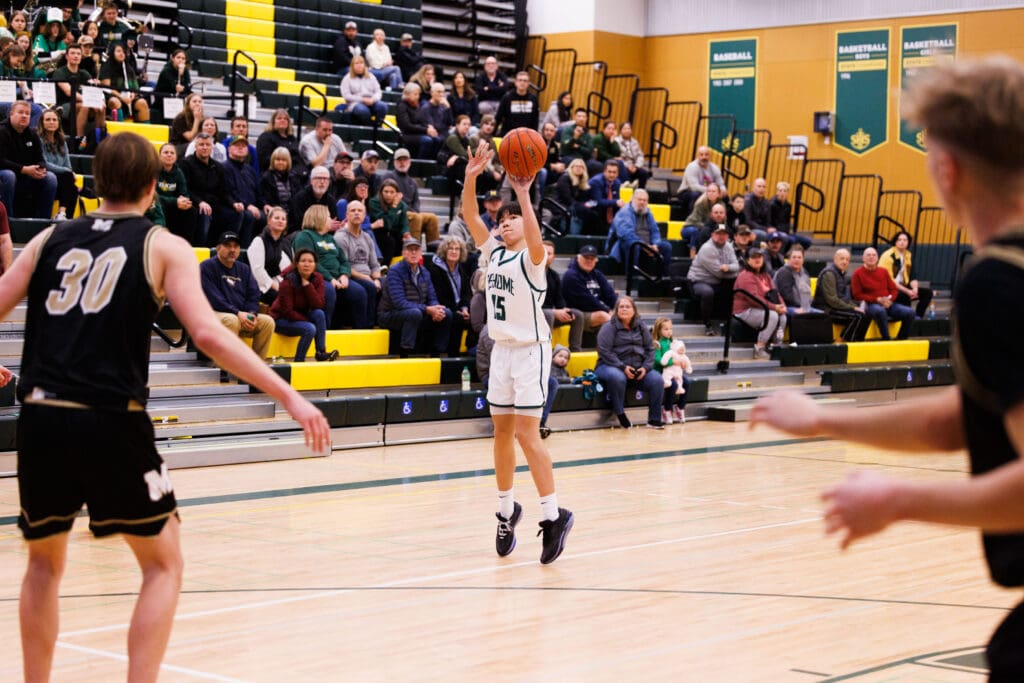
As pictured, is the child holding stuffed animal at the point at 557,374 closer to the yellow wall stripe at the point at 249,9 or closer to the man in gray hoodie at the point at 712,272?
the man in gray hoodie at the point at 712,272

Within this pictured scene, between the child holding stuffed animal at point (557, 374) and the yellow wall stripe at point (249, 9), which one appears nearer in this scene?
the child holding stuffed animal at point (557, 374)

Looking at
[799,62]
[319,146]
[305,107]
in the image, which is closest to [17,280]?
[319,146]

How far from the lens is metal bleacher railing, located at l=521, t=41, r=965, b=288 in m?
21.6

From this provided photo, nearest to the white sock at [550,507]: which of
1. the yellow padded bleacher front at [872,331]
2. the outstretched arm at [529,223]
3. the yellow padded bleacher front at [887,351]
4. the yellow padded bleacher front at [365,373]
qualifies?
the outstretched arm at [529,223]

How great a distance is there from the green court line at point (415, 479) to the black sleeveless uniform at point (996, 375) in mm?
6790

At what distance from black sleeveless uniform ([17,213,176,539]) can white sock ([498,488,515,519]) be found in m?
3.68

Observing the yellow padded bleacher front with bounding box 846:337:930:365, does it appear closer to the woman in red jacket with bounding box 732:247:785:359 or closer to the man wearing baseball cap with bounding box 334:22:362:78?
the woman in red jacket with bounding box 732:247:785:359

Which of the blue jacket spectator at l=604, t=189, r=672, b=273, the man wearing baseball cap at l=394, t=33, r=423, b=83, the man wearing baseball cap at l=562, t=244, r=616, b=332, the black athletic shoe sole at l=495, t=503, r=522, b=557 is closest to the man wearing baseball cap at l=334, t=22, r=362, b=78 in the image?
the man wearing baseball cap at l=394, t=33, r=423, b=83

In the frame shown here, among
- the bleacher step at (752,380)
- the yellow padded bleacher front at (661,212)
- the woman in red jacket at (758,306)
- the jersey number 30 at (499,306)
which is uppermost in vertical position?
the yellow padded bleacher front at (661,212)

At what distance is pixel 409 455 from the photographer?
37.1ft

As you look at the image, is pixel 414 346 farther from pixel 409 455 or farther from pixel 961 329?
pixel 961 329

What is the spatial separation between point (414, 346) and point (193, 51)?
7.33m

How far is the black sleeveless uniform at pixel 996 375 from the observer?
1996 millimetres

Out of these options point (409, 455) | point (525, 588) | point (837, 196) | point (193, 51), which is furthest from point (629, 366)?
point (837, 196)
